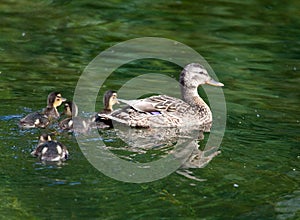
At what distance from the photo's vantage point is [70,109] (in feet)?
27.3

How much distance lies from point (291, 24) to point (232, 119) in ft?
15.5

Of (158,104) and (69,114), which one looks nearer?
(69,114)

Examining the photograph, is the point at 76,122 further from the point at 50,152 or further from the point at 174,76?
the point at 174,76

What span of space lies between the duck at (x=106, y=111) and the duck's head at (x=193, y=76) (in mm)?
975

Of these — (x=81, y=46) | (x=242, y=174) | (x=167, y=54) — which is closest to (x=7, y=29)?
(x=81, y=46)

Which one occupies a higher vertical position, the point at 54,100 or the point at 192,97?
the point at 54,100

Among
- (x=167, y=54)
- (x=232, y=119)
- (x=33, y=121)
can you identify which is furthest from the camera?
(x=167, y=54)

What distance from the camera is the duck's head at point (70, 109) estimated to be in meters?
8.18

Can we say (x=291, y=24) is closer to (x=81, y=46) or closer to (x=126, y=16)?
(x=126, y=16)

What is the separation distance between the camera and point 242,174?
6.83 meters

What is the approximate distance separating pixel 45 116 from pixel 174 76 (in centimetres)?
270

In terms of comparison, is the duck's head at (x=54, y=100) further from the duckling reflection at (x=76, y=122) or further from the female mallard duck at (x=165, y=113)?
the female mallard duck at (x=165, y=113)

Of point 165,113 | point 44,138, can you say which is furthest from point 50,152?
point 165,113

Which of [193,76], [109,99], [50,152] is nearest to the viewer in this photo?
[50,152]
